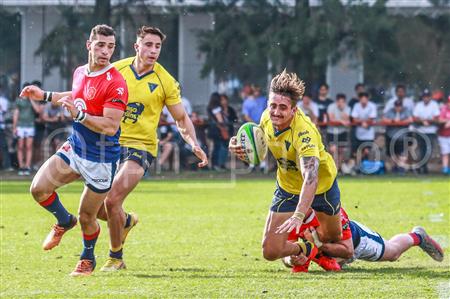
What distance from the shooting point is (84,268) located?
333 inches

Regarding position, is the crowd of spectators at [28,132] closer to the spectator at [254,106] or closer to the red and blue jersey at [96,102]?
the spectator at [254,106]

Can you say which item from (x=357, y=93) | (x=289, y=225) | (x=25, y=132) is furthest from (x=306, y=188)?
(x=357, y=93)

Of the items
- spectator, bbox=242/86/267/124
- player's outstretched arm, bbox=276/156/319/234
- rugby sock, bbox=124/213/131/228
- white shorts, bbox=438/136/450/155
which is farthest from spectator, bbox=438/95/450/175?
player's outstretched arm, bbox=276/156/319/234

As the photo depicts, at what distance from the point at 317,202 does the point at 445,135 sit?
12950 mm

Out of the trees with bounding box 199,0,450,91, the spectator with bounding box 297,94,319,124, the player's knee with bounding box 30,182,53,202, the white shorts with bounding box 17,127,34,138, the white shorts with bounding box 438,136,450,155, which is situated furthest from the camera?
the trees with bounding box 199,0,450,91

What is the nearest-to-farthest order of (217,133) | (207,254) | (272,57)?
(207,254)
(217,133)
(272,57)

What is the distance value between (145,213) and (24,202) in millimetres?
2436

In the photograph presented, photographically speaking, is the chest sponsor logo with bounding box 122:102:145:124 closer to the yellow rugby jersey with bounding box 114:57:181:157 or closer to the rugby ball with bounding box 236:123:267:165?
the yellow rugby jersey with bounding box 114:57:181:157

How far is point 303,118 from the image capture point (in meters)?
8.47

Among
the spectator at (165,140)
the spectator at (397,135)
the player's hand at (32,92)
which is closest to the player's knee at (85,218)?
the player's hand at (32,92)

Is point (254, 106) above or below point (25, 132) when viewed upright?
above

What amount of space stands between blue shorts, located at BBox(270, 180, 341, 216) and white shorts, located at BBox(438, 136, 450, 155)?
12.7 meters

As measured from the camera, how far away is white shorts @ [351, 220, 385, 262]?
8.99m

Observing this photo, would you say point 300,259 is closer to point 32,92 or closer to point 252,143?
point 252,143
